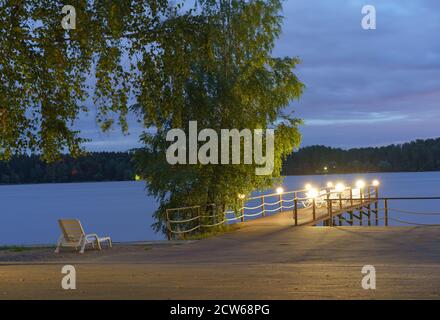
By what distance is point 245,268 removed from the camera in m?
13.4

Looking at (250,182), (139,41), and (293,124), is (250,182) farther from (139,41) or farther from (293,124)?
(139,41)

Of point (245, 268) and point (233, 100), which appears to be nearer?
point (245, 268)

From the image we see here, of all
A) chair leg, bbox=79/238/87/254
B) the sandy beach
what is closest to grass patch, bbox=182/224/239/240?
the sandy beach

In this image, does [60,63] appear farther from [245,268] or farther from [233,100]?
[233,100]

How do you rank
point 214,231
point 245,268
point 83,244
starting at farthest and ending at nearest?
→ point 214,231 → point 83,244 → point 245,268

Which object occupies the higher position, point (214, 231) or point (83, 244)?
point (83, 244)

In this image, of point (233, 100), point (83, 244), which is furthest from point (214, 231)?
point (83, 244)

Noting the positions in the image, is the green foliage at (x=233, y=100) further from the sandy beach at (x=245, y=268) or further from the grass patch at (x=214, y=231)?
the sandy beach at (x=245, y=268)

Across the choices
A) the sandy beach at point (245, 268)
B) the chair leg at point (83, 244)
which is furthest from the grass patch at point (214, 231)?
the chair leg at point (83, 244)

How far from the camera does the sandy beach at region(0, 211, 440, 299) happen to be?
10.1m

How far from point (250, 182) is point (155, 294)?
698 inches
